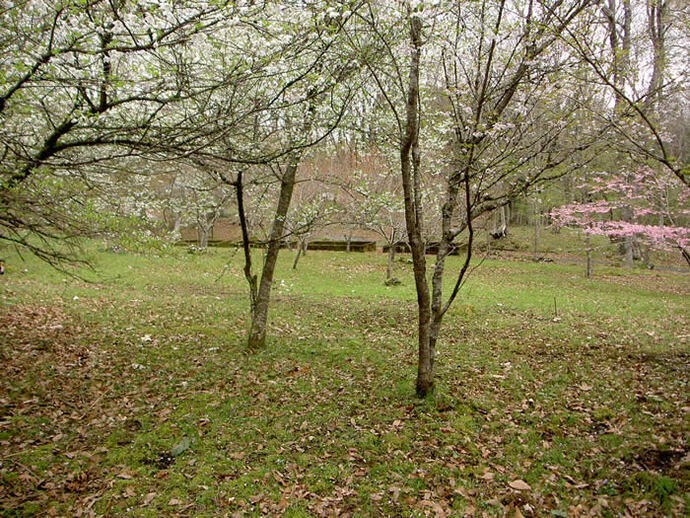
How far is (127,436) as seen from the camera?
460cm

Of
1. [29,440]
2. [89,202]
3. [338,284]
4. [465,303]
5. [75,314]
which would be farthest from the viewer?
[338,284]

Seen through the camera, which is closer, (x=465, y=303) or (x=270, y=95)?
(x=270, y=95)

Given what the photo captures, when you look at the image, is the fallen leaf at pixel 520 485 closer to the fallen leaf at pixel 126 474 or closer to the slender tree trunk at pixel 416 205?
the slender tree trunk at pixel 416 205

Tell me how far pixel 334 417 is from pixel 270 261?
120 inches

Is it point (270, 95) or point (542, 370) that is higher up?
point (270, 95)

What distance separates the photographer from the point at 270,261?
23.8 ft

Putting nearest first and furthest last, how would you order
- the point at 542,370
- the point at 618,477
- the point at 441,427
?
the point at 618,477, the point at 441,427, the point at 542,370

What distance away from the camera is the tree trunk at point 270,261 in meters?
7.07

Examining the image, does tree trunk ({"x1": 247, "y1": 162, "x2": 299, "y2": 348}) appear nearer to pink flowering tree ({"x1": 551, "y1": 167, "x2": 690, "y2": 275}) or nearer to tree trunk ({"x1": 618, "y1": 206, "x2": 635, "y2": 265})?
pink flowering tree ({"x1": 551, "y1": 167, "x2": 690, "y2": 275})

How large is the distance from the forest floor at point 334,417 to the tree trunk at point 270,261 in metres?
0.38

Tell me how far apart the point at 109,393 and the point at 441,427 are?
14.3 ft

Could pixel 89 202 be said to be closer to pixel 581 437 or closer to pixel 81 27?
pixel 81 27

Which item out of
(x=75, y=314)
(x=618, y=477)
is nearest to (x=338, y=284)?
(x=75, y=314)

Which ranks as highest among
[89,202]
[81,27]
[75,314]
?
[81,27]
